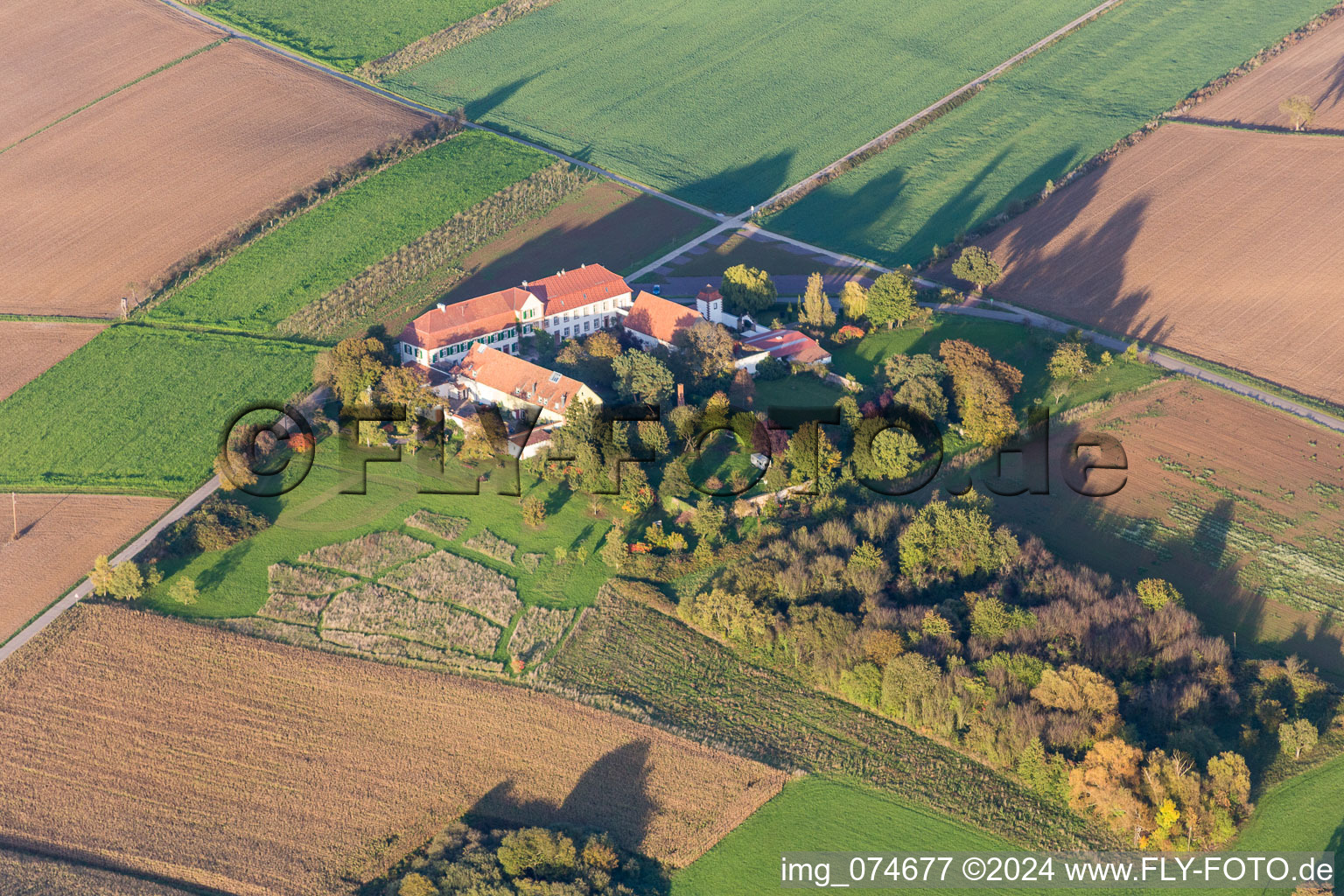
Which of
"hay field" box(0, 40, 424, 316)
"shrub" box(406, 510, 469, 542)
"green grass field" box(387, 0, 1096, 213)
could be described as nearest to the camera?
"shrub" box(406, 510, 469, 542)

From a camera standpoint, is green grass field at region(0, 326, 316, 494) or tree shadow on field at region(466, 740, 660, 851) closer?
tree shadow on field at region(466, 740, 660, 851)

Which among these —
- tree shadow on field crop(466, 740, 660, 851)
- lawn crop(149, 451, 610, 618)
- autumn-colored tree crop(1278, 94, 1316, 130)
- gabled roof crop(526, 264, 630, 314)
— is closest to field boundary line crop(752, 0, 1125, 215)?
gabled roof crop(526, 264, 630, 314)

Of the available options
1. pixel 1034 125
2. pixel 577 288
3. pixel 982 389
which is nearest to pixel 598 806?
pixel 982 389

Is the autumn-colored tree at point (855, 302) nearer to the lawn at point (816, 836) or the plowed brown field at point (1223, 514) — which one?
the plowed brown field at point (1223, 514)

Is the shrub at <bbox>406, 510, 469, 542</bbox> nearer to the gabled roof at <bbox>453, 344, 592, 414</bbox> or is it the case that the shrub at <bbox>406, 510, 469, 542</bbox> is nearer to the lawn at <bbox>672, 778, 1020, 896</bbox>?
the gabled roof at <bbox>453, 344, 592, 414</bbox>

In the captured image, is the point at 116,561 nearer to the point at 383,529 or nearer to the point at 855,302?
the point at 383,529

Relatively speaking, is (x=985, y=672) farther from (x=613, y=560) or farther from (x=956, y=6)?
(x=956, y=6)

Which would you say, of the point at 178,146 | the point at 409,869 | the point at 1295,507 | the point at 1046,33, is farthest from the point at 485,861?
A: the point at 1046,33
